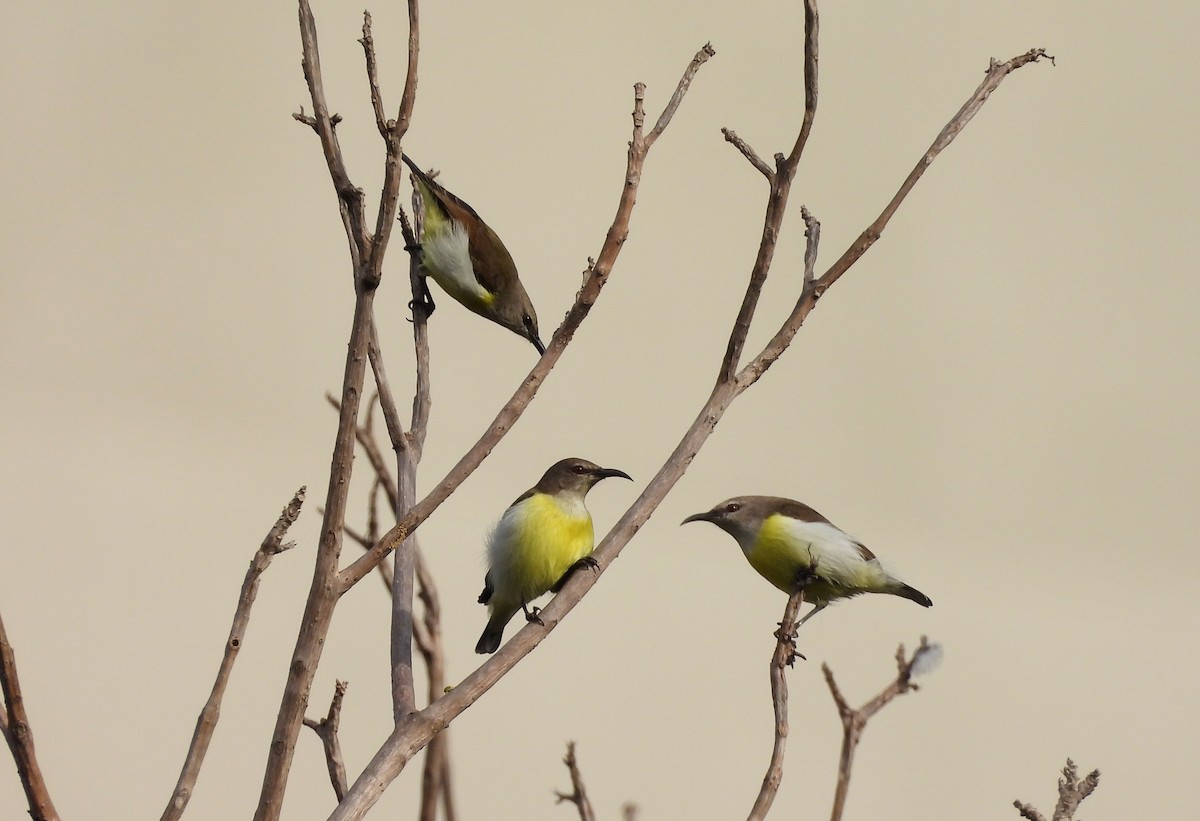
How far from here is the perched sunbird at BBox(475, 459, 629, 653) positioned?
3.74 meters

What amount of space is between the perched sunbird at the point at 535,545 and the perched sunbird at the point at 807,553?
20.9 inches

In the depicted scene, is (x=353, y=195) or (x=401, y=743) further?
(x=353, y=195)

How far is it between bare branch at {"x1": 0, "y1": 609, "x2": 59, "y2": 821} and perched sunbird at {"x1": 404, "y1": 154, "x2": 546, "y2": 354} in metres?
2.79

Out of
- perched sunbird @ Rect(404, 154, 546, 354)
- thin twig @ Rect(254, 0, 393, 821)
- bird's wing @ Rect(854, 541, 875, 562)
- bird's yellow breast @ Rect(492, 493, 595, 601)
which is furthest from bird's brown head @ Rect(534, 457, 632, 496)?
thin twig @ Rect(254, 0, 393, 821)

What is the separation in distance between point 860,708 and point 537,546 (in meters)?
1.16

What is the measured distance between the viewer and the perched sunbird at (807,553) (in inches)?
151

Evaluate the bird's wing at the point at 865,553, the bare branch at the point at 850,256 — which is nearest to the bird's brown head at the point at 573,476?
the bird's wing at the point at 865,553

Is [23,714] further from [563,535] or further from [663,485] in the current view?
[563,535]

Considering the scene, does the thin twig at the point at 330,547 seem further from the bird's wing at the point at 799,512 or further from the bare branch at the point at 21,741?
the bird's wing at the point at 799,512

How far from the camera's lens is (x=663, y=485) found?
236 centimetres

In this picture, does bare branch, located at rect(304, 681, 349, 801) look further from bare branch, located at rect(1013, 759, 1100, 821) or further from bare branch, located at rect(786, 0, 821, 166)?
bare branch, located at rect(786, 0, 821, 166)

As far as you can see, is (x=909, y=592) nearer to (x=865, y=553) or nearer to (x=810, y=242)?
(x=865, y=553)

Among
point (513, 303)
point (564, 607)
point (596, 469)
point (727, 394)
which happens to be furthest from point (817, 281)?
point (513, 303)

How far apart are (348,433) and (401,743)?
1.73 ft
